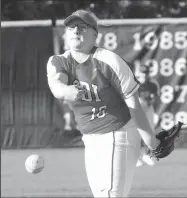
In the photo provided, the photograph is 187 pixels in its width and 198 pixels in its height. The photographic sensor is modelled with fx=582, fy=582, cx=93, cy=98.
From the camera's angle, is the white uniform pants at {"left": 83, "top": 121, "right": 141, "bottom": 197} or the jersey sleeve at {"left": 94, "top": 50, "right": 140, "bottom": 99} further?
the white uniform pants at {"left": 83, "top": 121, "right": 141, "bottom": 197}

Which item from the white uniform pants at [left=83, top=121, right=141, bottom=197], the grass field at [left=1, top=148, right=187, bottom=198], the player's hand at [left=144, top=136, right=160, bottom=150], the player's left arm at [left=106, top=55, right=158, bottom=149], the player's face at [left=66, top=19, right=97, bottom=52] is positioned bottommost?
the grass field at [left=1, top=148, right=187, bottom=198]

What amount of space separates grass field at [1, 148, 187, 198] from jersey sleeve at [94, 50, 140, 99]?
9.23 feet

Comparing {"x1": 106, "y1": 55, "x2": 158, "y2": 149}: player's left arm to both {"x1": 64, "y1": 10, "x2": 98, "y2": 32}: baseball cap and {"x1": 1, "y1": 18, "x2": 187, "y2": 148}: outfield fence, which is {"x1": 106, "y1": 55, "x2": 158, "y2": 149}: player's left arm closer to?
{"x1": 64, "y1": 10, "x2": 98, "y2": 32}: baseball cap

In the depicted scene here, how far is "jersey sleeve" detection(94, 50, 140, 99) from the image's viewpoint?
3660 millimetres

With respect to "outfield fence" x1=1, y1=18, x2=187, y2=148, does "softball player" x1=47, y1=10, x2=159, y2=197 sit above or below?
above

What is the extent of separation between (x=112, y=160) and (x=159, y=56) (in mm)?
6478

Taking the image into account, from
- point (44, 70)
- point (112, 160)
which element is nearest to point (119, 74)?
point (112, 160)

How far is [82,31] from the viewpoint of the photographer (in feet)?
12.5

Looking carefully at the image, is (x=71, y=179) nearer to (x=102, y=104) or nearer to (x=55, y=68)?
(x=102, y=104)

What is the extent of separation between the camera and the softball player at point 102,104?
3.71m

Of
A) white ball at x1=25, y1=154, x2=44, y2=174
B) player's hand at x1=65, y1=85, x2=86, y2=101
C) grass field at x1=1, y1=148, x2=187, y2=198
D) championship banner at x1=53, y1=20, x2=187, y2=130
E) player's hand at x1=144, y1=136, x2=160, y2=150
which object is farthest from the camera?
championship banner at x1=53, y1=20, x2=187, y2=130

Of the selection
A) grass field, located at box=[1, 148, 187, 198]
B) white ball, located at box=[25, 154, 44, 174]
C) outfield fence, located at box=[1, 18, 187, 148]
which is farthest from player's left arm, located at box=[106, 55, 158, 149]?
outfield fence, located at box=[1, 18, 187, 148]

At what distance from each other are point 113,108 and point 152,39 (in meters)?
6.33

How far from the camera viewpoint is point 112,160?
3.79 meters
